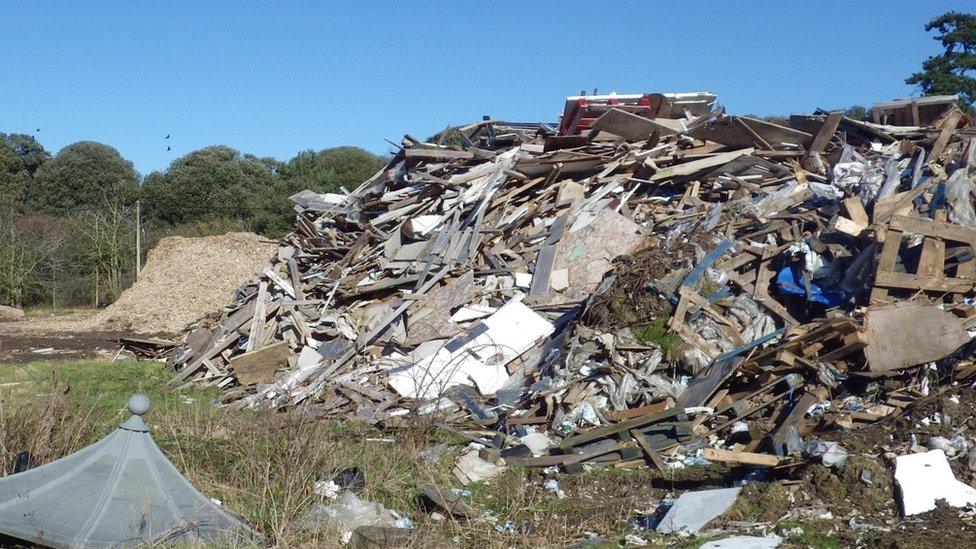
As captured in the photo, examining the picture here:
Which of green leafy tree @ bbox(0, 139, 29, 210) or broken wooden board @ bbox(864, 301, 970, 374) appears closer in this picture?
broken wooden board @ bbox(864, 301, 970, 374)

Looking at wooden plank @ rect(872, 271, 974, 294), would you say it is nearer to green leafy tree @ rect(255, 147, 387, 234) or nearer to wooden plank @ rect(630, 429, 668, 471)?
wooden plank @ rect(630, 429, 668, 471)

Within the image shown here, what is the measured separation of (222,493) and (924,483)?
16.7 feet


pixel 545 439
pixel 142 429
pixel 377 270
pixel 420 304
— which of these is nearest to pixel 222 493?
pixel 142 429

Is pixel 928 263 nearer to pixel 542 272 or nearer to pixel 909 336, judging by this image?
pixel 909 336

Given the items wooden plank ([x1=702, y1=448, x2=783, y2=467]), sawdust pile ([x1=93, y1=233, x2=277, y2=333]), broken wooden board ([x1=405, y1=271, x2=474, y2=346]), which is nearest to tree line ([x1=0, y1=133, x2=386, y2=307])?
sawdust pile ([x1=93, y1=233, x2=277, y2=333])

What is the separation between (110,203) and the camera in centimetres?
3891

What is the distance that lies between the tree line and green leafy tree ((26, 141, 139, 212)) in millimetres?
49

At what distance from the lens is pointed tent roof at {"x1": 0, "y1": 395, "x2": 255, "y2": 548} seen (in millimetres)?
4973

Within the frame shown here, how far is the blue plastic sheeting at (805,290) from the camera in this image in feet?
31.3

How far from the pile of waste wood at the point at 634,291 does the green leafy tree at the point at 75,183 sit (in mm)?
30760

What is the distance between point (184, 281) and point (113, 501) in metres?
16.9

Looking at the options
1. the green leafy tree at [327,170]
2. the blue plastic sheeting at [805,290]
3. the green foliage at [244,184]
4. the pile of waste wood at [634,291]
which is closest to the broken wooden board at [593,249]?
the pile of waste wood at [634,291]

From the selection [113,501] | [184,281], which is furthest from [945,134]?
[184,281]

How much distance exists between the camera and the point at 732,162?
13562 millimetres
